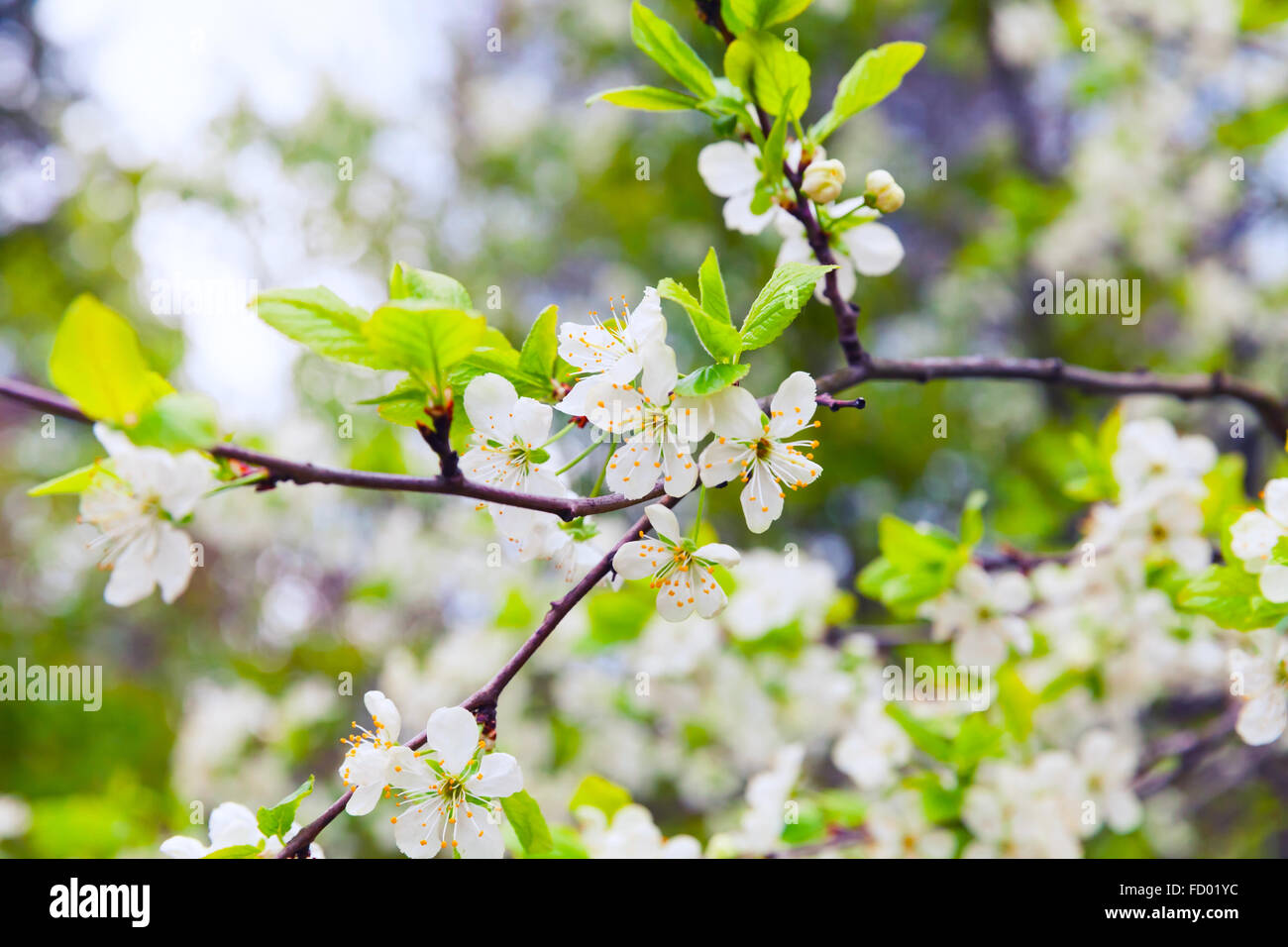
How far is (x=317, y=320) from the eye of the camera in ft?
1.90

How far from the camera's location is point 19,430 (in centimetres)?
398

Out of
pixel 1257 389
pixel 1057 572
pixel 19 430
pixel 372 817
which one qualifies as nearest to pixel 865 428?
pixel 1057 572

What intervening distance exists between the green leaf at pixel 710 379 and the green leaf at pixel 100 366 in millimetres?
341

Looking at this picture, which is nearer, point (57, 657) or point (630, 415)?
point (630, 415)

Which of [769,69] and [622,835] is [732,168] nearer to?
[769,69]

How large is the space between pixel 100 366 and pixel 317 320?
14 centimetres

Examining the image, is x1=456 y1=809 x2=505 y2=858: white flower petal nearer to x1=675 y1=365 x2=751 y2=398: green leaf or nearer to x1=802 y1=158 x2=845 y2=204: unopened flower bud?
x1=675 y1=365 x2=751 y2=398: green leaf

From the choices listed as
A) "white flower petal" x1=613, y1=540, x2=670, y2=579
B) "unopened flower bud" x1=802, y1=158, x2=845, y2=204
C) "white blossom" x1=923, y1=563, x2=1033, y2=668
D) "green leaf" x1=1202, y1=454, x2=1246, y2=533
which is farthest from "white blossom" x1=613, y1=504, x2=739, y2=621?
"green leaf" x1=1202, y1=454, x2=1246, y2=533

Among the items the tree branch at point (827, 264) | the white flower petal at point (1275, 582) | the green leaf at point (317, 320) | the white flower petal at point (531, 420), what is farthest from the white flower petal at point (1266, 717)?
the green leaf at point (317, 320)

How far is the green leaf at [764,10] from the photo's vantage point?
2.28 feet

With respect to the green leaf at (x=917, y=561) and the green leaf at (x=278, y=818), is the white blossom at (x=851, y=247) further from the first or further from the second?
the green leaf at (x=278, y=818)

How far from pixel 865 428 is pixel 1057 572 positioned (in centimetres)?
129

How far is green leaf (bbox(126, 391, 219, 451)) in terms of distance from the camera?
496mm
